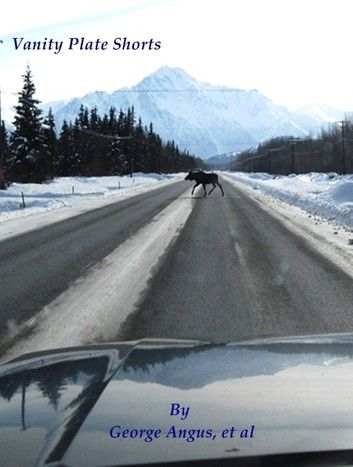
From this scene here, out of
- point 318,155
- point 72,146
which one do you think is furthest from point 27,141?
point 318,155

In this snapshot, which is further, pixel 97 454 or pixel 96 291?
pixel 96 291

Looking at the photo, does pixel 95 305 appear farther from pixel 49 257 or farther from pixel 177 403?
pixel 177 403

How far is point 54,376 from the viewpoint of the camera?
275cm

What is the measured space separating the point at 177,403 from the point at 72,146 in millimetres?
100881

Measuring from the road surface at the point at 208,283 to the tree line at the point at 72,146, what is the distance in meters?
27.6

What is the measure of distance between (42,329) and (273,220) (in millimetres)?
12387

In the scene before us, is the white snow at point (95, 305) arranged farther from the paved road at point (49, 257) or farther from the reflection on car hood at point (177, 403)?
the reflection on car hood at point (177, 403)

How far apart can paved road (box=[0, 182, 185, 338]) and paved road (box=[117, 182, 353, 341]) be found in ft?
4.33

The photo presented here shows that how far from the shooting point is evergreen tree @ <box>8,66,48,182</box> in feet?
196

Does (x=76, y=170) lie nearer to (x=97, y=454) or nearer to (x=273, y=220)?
(x=273, y=220)

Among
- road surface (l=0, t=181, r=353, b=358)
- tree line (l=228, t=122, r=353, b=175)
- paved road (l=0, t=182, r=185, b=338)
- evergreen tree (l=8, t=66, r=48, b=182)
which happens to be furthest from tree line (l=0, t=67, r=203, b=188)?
tree line (l=228, t=122, r=353, b=175)

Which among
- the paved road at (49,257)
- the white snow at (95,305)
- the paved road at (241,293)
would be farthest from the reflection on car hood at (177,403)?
the paved road at (49,257)

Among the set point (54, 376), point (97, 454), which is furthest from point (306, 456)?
point (54, 376)

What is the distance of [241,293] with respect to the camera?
23.5 feet
